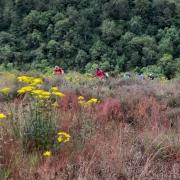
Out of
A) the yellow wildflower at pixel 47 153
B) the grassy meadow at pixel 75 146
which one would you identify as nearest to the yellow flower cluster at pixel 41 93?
the grassy meadow at pixel 75 146

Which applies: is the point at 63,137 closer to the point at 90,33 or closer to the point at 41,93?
the point at 41,93

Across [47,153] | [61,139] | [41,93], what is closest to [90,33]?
[41,93]

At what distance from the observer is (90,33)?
37.4m

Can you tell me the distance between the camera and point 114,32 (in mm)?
35781

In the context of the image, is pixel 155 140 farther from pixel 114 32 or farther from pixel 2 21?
pixel 2 21

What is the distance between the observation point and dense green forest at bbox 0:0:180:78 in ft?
106

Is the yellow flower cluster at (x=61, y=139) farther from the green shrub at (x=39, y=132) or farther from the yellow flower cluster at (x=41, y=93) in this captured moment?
the yellow flower cluster at (x=41, y=93)

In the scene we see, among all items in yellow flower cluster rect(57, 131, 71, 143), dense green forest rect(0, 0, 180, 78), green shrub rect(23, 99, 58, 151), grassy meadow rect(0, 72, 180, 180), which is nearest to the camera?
grassy meadow rect(0, 72, 180, 180)

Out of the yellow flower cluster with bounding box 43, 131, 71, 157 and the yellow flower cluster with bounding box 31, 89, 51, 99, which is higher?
the yellow flower cluster with bounding box 31, 89, 51, 99

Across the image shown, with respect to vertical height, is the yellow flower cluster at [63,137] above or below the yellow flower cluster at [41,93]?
below

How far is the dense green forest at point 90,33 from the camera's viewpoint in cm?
3241

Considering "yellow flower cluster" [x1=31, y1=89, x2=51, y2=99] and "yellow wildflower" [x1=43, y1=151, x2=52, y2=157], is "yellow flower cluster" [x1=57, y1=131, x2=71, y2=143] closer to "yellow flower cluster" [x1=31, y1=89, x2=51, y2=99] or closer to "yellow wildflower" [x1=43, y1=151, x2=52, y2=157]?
"yellow wildflower" [x1=43, y1=151, x2=52, y2=157]

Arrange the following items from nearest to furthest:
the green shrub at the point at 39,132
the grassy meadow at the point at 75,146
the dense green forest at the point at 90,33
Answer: the grassy meadow at the point at 75,146
the green shrub at the point at 39,132
the dense green forest at the point at 90,33

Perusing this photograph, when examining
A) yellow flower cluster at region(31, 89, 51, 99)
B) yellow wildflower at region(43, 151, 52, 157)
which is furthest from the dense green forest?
yellow wildflower at region(43, 151, 52, 157)
